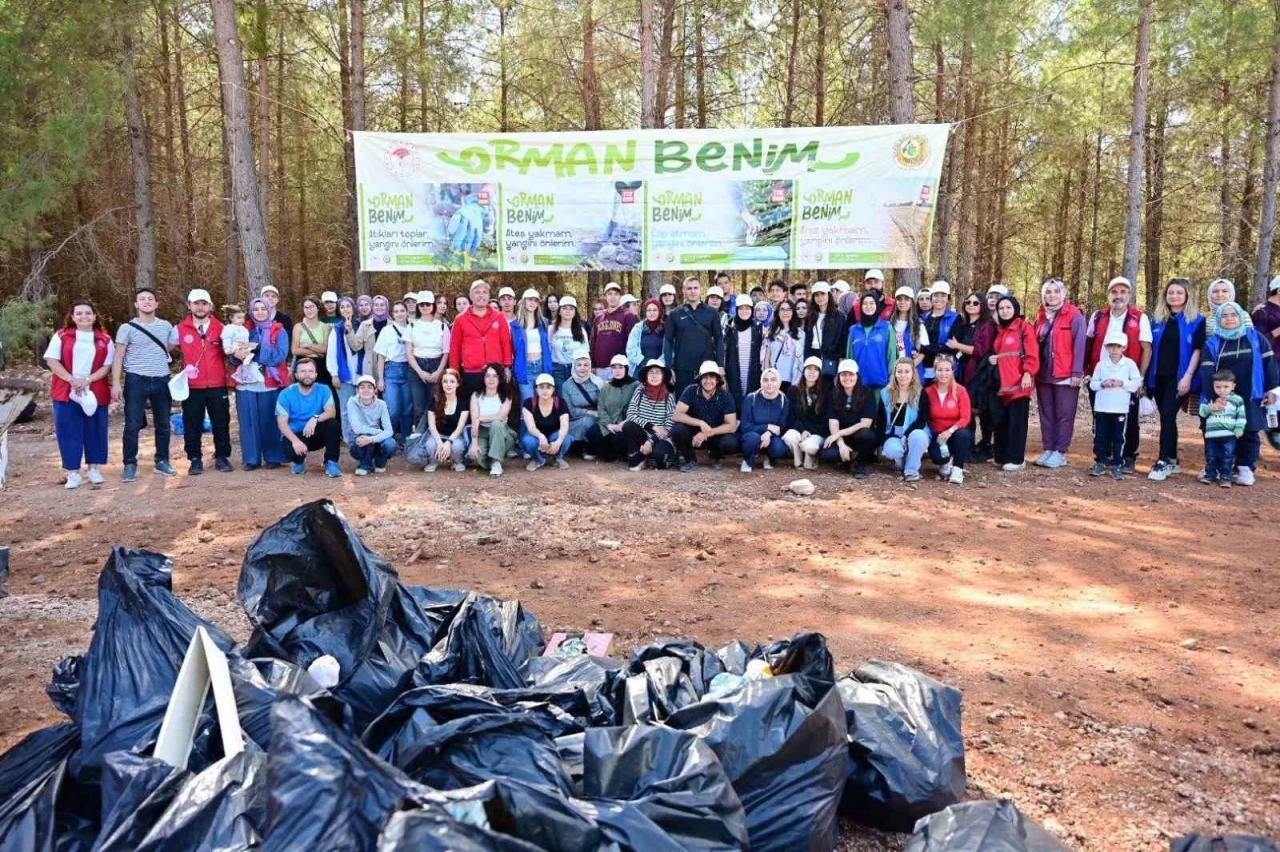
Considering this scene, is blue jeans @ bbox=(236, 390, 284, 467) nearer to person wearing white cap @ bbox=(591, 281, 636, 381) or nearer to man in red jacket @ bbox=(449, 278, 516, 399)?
man in red jacket @ bbox=(449, 278, 516, 399)

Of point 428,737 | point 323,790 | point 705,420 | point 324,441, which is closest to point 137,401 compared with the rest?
point 324,441

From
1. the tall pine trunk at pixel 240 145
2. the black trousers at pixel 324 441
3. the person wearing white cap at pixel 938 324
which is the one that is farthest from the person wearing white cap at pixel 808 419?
the tall pine trunk at pixel 240 145

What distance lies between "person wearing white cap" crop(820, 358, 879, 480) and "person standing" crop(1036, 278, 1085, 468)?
65.5 inches

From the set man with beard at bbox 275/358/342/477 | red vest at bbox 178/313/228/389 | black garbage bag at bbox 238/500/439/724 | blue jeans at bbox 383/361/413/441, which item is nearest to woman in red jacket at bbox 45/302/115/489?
red vest at bbox 178/313/228/389

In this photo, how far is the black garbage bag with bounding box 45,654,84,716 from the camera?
2.54m

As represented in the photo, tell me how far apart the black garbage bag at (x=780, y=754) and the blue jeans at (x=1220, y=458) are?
21.3 ft

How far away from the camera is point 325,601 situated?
114 inches

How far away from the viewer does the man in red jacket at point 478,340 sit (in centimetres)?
817

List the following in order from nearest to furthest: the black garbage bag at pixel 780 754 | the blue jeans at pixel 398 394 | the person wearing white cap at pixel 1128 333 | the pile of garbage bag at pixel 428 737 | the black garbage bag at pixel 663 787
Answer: the pile of garbage bag at pixel 428 737, the black garbage bag at pixel 663 787, the black garbage bag at pixel 780 754, the person wearing white cap at pixel 1128 333, the blue jeans at pixel 398 394

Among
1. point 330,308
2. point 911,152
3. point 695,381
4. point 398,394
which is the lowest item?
point 398,394

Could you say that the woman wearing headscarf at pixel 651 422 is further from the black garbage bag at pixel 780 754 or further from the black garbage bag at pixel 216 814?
the black garbage bag at pixel 216 814

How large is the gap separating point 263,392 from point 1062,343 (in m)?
7.35

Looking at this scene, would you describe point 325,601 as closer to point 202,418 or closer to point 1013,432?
point 202,418

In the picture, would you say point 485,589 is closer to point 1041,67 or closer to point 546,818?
point 546,818
